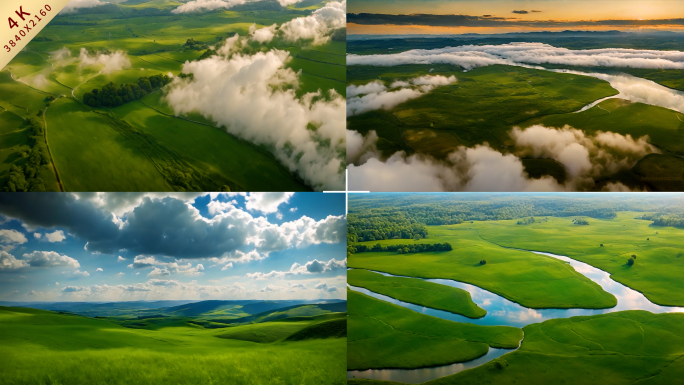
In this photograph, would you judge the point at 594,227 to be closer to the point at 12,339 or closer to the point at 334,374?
the point at 334,374

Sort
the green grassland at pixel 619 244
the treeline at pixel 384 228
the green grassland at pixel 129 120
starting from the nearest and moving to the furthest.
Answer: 1. the green grassland at pixel 129 120
2. the green grassland at pixel 619 244
3. the treeline at pixel 384 228

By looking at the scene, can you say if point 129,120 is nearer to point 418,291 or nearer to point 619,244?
point 418,291

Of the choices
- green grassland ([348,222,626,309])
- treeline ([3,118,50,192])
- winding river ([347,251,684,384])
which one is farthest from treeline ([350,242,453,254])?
treeline ([3,118,50,192])

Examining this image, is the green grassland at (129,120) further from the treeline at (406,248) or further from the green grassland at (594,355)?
the green grassland at (594,355)

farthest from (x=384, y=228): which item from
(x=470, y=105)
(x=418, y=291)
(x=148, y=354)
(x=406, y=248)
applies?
(x=148, y=354)

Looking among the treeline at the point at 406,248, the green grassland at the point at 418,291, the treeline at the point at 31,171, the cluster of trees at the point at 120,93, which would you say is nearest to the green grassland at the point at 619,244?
the treeline at the point at 406,248

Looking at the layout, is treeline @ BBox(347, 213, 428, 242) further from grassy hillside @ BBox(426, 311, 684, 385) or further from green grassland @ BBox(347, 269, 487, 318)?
grassy hillside @ BBox(426, 311, 684, 385)
